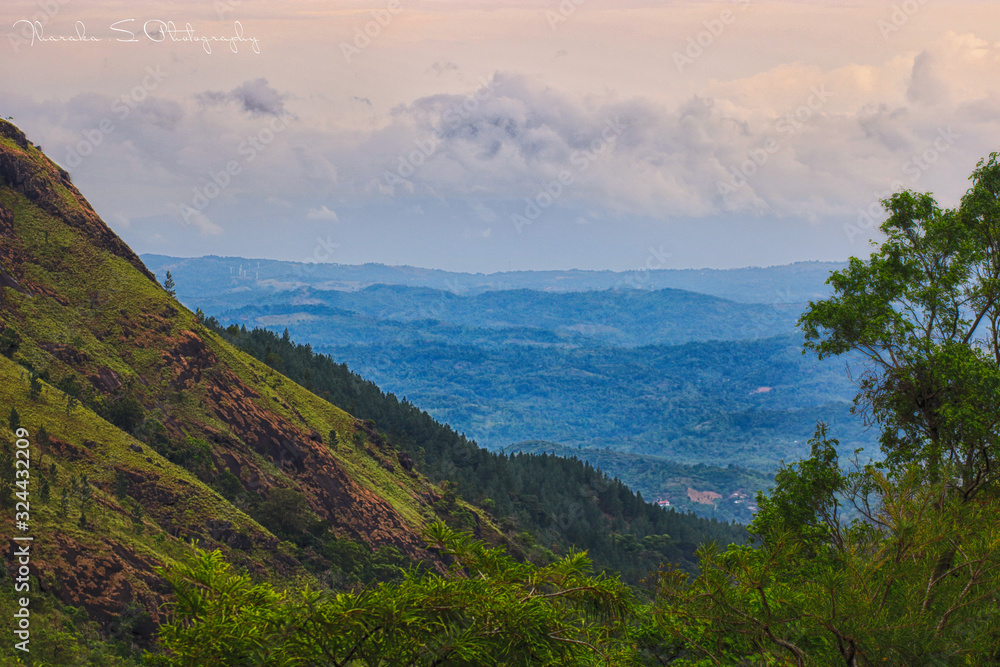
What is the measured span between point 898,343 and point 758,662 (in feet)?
50.2

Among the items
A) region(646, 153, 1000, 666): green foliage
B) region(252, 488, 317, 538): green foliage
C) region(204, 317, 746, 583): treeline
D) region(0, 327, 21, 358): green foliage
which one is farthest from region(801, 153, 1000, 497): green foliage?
region(204, 317, 746, 583): treeline

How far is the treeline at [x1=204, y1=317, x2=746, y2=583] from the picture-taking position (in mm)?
128500

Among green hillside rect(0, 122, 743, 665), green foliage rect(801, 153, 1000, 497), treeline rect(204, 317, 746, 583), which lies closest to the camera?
green foliage rect(801, 153, 1000, 497)

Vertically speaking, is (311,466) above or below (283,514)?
above

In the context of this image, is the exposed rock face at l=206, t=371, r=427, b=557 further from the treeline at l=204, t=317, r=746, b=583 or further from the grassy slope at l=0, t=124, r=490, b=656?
the treeline at l=204, t=317, r=746, b=583

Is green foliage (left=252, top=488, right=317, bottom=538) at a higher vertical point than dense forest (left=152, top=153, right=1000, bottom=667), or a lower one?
lower

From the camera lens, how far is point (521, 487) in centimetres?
16438

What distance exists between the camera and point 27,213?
7588 cm

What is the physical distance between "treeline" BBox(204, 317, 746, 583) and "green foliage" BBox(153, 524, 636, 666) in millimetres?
98972

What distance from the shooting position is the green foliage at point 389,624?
39.2 ft

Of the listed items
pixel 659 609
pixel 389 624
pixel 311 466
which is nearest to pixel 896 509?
pixel 659 609

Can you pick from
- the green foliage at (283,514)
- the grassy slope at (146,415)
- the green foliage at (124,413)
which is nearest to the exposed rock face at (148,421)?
the grassy slope at (146,415)

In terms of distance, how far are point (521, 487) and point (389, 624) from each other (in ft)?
510

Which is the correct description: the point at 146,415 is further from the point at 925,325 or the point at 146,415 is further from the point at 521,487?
the point at 521,487
